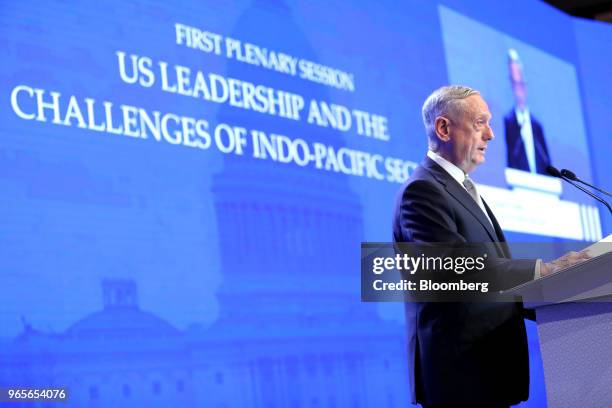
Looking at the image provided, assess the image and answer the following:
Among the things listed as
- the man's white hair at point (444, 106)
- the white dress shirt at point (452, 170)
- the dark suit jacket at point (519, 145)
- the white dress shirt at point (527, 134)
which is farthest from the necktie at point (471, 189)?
the white dress shirt at point (527, 134)

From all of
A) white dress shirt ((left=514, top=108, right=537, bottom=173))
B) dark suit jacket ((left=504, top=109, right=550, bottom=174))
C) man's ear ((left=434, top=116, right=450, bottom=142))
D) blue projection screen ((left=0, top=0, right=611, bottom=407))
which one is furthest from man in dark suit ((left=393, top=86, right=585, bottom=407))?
white dress shirt ((left=514, top=108, right=537, bottom=173))

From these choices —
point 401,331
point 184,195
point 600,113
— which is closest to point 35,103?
point 184,195

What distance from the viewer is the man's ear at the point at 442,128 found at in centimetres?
→ 230

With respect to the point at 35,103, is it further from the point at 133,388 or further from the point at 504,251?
the point at 504,251

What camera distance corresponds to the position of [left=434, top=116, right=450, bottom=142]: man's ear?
230 centimetres

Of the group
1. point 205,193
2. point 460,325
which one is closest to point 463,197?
point 460,325

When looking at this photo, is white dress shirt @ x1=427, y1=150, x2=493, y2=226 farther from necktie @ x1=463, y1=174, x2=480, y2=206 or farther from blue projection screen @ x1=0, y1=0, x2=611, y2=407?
blue projection screen @ x1=0, y1=0, x2=611, y2=407

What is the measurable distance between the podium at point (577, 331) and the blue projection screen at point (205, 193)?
2041mm

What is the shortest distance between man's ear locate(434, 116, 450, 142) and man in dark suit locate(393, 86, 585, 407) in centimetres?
10

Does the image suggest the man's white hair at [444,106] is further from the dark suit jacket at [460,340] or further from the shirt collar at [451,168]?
the dark suit jacket at [460,340]

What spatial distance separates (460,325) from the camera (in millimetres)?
2033

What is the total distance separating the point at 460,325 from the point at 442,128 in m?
0.58

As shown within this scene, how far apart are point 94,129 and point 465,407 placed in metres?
2.04

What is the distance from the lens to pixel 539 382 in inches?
215
